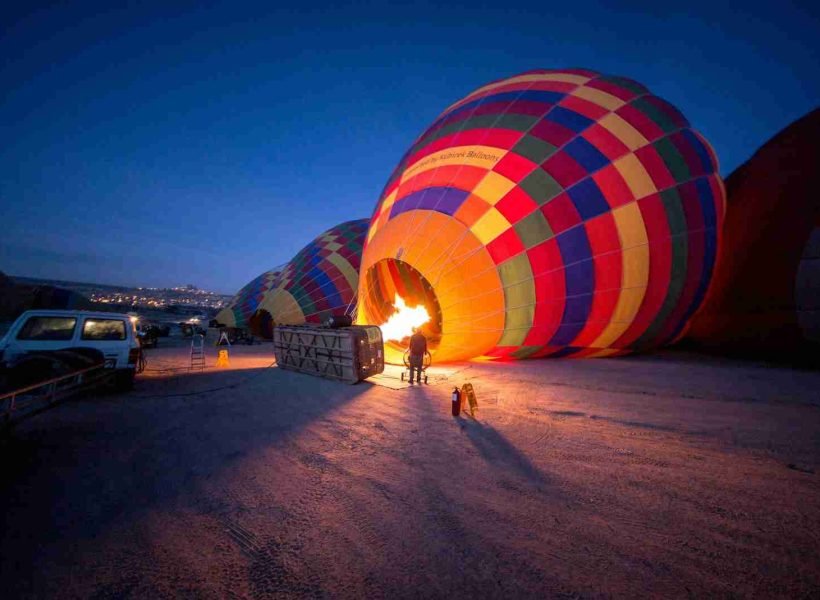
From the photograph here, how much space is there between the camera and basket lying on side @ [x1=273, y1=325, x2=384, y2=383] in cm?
651

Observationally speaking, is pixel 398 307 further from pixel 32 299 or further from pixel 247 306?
pixel 32 299

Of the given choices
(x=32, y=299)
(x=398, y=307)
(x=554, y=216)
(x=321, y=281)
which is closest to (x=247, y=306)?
(x=321, y=281)

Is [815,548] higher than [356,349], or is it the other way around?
[356,349]

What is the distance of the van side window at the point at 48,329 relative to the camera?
16.0 ft

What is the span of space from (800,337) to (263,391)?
11584 mm

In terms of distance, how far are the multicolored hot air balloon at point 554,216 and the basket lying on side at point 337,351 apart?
1.45m

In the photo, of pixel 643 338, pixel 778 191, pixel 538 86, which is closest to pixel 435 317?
pixel 643 338

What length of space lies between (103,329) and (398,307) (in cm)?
608

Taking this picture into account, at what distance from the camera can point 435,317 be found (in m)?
8.56

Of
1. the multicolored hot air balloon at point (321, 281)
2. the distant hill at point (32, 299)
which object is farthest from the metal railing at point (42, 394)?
the distant hill at point (32, 299)

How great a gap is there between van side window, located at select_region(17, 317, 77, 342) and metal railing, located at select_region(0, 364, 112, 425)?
3.78 ft

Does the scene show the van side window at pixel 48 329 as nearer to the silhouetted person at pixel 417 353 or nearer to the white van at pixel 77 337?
the white van at pixel 77 337

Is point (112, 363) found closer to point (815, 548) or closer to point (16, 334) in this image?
point (16, 334)

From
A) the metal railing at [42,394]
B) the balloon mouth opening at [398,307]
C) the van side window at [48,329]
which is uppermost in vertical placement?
the balloon mouth opening at [398,307]
